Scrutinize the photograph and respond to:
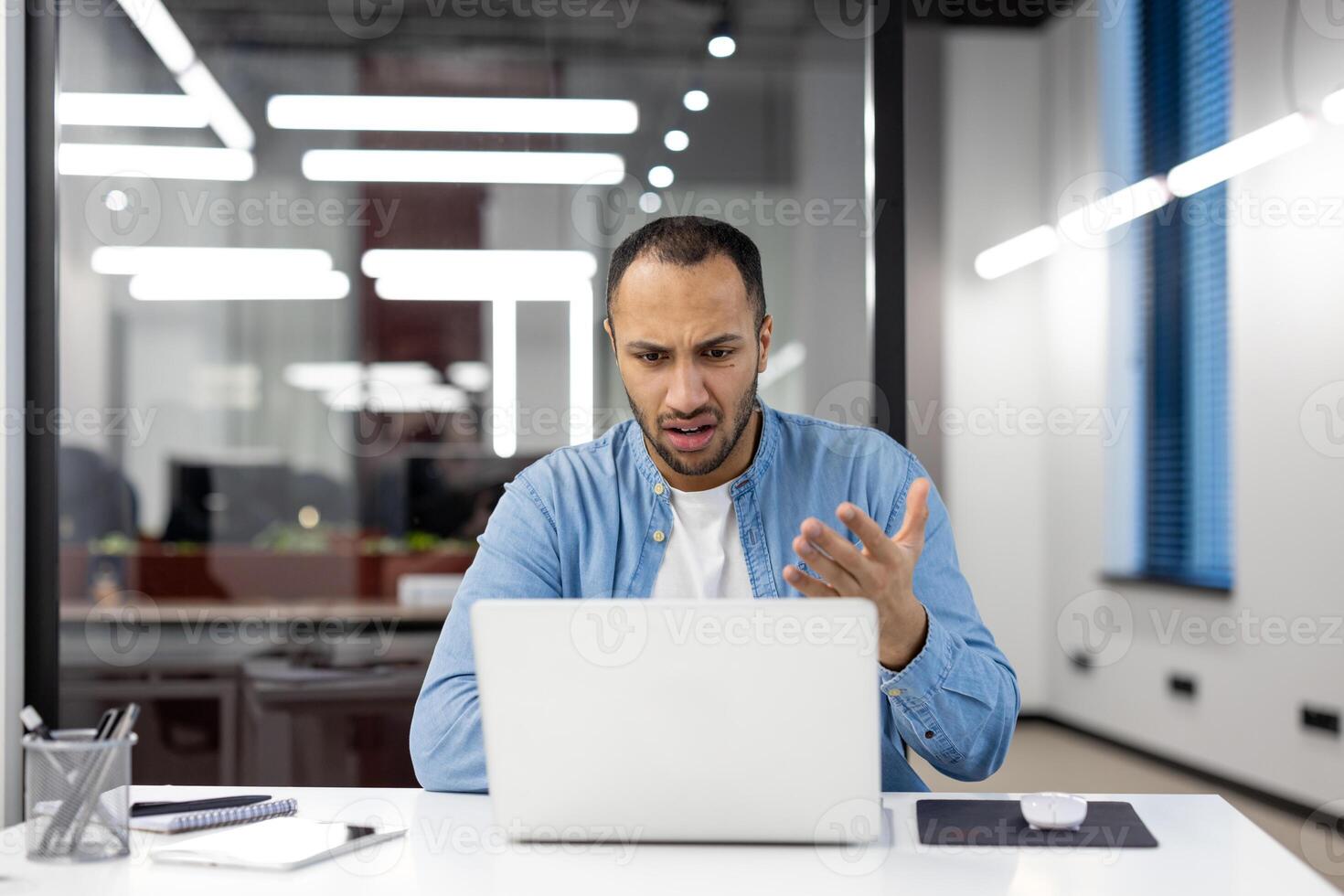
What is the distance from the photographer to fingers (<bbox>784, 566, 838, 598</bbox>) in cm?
120

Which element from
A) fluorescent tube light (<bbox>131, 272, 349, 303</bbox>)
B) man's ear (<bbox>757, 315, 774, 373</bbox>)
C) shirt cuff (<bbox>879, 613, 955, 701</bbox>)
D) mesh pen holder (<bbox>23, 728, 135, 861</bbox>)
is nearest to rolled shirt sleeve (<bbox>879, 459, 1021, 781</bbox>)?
shirt cuff (<bbox>879, 613, 955, 701</bbox>)

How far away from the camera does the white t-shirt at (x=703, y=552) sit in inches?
67.7

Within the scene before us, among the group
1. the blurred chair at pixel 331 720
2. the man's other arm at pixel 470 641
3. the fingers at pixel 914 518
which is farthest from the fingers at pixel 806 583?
the blurred chair at pixel 331 720

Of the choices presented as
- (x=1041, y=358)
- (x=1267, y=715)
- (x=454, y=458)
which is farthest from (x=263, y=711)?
(x=1041, y=358)

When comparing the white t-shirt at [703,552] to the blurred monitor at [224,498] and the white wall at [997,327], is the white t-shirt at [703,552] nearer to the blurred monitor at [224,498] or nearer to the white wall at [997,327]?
the blurred monitor at [224,498]

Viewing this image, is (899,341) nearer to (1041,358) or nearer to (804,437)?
(804,437)

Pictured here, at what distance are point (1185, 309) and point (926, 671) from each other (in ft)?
11.5

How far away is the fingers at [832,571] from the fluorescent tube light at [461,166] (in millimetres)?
1513

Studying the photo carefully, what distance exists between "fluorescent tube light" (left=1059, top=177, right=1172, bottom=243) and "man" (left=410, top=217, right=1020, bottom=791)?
3128 mm

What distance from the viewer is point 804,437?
1.82 metres

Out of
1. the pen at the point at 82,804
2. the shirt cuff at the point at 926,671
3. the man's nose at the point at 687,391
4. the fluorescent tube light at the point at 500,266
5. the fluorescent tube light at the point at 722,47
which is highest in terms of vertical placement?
the fluorescent tube light at the point at 722,47

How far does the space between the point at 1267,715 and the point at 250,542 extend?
309 cm

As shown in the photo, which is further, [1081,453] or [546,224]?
[1081,453]

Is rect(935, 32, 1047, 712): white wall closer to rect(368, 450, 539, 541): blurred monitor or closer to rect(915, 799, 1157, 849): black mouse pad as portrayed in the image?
rect(368, 450, 539, 541): blurred monitor
